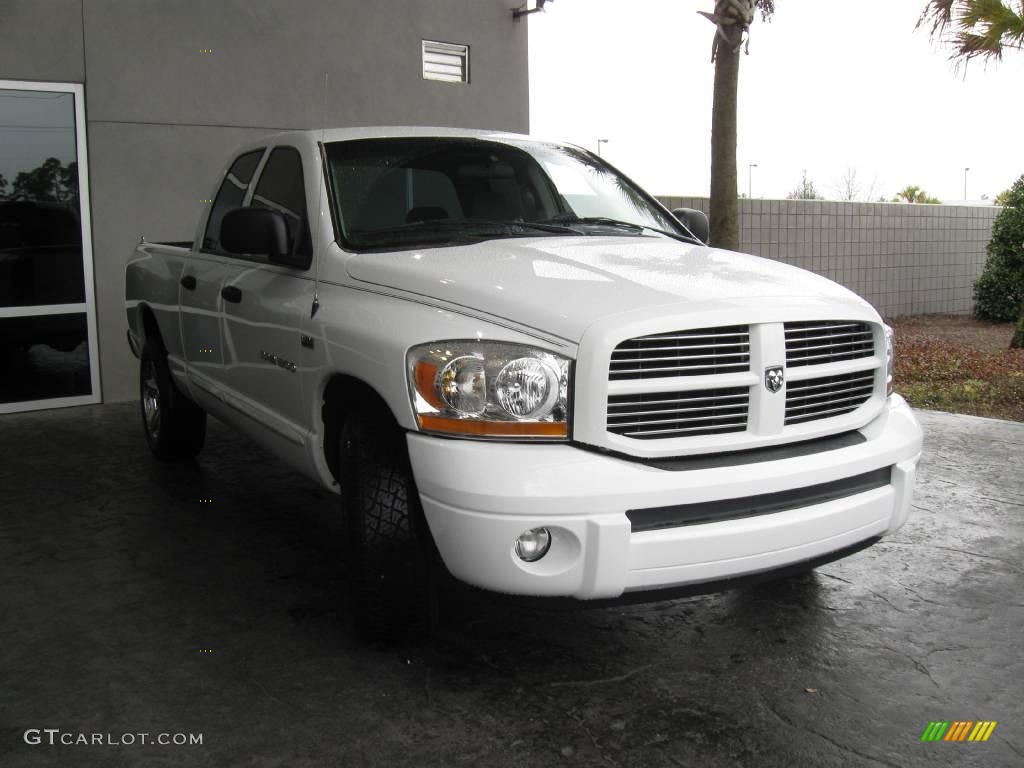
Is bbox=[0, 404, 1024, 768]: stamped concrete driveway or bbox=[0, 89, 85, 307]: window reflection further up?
bbox=[0, 89, 85, 307]: window reflection

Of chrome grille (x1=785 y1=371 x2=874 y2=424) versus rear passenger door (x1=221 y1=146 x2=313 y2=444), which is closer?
chrome grille (x1=785 y1=371 x2=874 y2=424)

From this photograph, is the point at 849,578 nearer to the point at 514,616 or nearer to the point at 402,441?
the point at 514,616

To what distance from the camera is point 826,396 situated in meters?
3.38

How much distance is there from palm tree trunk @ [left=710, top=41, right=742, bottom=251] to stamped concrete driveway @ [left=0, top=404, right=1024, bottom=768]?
5.35 m

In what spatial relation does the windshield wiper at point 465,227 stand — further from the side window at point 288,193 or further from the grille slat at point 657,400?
the grille slat at point 657,400

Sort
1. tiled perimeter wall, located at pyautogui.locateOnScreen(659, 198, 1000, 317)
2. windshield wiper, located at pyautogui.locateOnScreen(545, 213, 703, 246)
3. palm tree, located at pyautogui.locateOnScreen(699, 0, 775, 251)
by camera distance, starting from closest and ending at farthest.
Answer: windshield wiper, located at pyautogui.locateOnScreen(545, 213, 703, 246) → palm tree, located at pyautogui.locateOnScreen(699, 0, 775, 251) → tiled perimeter wall, located at pyautogui.locateOnScreen(659, 198, 1000, 317)

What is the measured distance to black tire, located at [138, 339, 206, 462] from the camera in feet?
20.0

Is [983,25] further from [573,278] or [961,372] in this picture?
[573,278]

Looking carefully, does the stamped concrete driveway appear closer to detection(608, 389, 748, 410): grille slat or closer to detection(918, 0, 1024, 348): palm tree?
detection(608, 389, 748, 410): grille slat

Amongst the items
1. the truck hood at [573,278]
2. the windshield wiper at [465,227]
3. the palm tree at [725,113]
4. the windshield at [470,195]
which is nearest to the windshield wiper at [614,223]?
the windshield at [470,195]

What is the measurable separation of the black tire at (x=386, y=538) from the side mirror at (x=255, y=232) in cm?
98

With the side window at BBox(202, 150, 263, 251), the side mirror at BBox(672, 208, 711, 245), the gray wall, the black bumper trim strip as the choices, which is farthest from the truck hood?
the gray wall

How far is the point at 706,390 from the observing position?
3092mm

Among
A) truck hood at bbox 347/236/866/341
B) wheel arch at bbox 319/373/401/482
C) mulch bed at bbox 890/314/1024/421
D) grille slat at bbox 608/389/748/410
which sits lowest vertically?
mulch bed at bbox 890/314/1024/421
